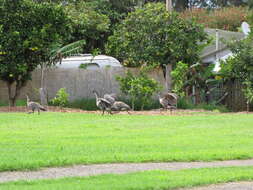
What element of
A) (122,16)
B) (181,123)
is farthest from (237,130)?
(122,16)

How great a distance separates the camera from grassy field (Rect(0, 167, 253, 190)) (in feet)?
33.2

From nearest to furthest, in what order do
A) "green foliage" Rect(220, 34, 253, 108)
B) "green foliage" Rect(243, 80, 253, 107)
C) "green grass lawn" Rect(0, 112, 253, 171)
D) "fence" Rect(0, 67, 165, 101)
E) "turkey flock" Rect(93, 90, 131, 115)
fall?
"green grass lawn" Rect(0, 112, 253, 171), "turkey flock" Rect(93, 90, 131, 115), "green foliage" Rect(243, 80, 253, 107), "green foliage" Rect(220, 34, 253, 108), "fence" Rect(0, 67, 165, 101)

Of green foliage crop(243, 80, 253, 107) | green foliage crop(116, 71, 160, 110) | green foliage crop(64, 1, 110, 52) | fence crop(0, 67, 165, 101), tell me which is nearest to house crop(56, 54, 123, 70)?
fence crop(0, 67, 165, 101)

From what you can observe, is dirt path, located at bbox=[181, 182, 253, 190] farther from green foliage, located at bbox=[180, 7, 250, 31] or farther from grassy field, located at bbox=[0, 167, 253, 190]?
green foliage, located at bbox=[180, 7, 250, 31]

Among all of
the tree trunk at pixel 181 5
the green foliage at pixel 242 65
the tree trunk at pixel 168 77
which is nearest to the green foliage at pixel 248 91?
the green foliage at pixel 242 65

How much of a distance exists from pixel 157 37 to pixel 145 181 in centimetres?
2320

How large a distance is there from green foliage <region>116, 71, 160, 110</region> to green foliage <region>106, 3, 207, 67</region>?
2200 mm

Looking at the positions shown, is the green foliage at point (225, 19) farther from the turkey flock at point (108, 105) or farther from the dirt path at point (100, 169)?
the dirt path at point (100, 169)

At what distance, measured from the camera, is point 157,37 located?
33.4 metres

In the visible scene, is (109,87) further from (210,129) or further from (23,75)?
(210,129)

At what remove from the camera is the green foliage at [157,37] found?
32.9 meters

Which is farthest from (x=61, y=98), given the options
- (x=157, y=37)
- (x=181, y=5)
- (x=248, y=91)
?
(x=181, y=5)

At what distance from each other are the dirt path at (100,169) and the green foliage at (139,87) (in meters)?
16.6

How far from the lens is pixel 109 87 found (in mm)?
32906
